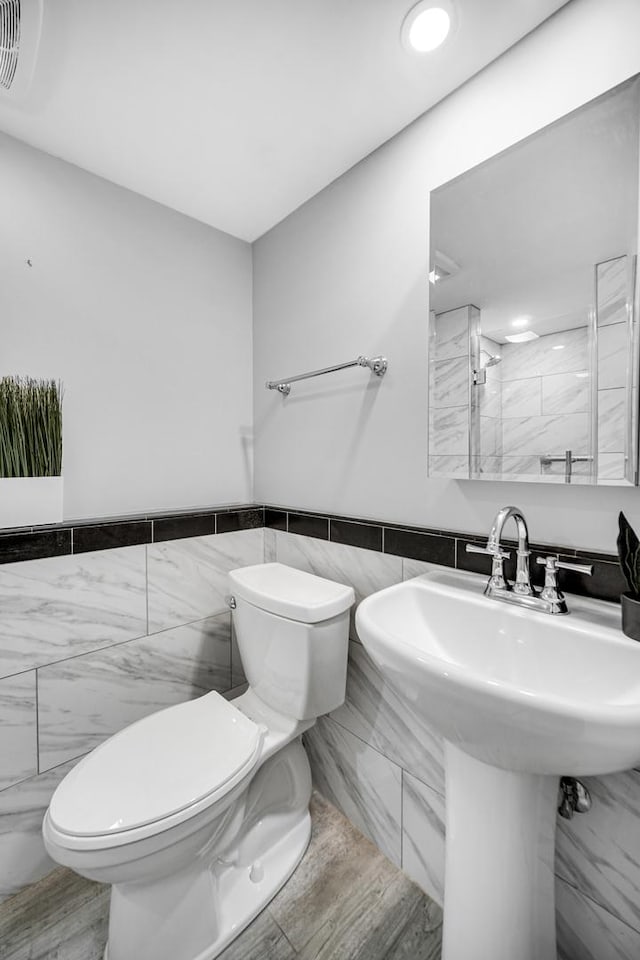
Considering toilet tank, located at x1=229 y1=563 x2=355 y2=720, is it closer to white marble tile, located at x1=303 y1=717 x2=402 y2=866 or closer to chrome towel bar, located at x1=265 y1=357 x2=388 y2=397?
white marble tile, located at x1=303 y1=717 x2=402 y2=866

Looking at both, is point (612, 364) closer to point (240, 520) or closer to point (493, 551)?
point (493, 551)

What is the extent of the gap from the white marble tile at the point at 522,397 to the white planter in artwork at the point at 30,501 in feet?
4.22

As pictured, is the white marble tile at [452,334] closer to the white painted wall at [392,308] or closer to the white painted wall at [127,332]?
the white painted wall at [392,308]

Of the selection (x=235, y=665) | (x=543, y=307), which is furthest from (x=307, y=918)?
(x=543, y=307)

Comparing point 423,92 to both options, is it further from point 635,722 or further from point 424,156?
point 635,722

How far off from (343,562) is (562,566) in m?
0.71

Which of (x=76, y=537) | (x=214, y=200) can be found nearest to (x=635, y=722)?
(x=76, y=537)

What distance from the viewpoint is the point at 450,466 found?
46.3 inches

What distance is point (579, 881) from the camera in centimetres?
94

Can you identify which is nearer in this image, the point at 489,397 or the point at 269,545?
the point at 489,397

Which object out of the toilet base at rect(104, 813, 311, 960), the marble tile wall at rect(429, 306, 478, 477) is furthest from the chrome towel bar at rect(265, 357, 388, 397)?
the toilet base at rect(104, 813, 311, 960)

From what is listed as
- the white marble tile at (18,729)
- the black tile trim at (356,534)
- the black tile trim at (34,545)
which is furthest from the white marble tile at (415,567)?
the white marble tile at (18,729)

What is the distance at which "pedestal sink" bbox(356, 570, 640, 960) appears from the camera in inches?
24.3

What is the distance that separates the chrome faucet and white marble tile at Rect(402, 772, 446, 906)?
0.67 meters
